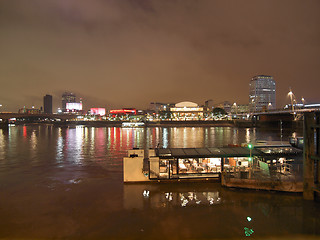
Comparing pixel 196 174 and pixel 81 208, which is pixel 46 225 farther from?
pixel 196 174

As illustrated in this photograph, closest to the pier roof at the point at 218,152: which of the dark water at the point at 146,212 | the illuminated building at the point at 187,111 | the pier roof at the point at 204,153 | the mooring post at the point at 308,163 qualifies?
the pier roof at the point at 204,153

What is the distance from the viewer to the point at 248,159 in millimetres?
14242

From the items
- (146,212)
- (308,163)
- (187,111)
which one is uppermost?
(187,111)

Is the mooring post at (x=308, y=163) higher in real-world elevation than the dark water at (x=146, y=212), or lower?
higher

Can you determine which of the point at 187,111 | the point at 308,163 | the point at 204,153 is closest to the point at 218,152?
the point at 204,153

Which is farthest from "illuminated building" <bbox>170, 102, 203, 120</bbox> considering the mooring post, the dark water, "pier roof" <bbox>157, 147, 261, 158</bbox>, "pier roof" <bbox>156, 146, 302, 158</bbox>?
the mooring post

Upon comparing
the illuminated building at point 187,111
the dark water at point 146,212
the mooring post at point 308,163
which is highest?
the illuminated building at point 187,111

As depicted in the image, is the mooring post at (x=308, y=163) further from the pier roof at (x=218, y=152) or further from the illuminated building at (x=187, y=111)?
the illuminated building at (x=187, y=111)

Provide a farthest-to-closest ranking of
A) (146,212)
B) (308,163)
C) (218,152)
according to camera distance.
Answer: (218,152)
(308,163)
(146,212)

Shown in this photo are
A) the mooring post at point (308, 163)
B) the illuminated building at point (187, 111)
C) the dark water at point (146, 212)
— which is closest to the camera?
the dark water at point (146, 212)

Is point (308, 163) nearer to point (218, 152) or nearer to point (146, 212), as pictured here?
point (218, 152)

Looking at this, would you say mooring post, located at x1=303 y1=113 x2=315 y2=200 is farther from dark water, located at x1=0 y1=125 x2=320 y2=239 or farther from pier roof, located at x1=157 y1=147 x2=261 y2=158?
pier roof, located at x1=157 y1=147 x2=261 y2=158

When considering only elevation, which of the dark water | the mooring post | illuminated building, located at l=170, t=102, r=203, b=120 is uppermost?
illuminated building, located at l=170, t=102, r=203, b=120

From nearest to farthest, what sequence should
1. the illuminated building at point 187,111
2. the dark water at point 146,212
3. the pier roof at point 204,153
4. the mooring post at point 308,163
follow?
the dark water at point 146,212 → the mooring post at point 308,163 → the pier roof at point 204,153 → the illuminated building at point 187,111
